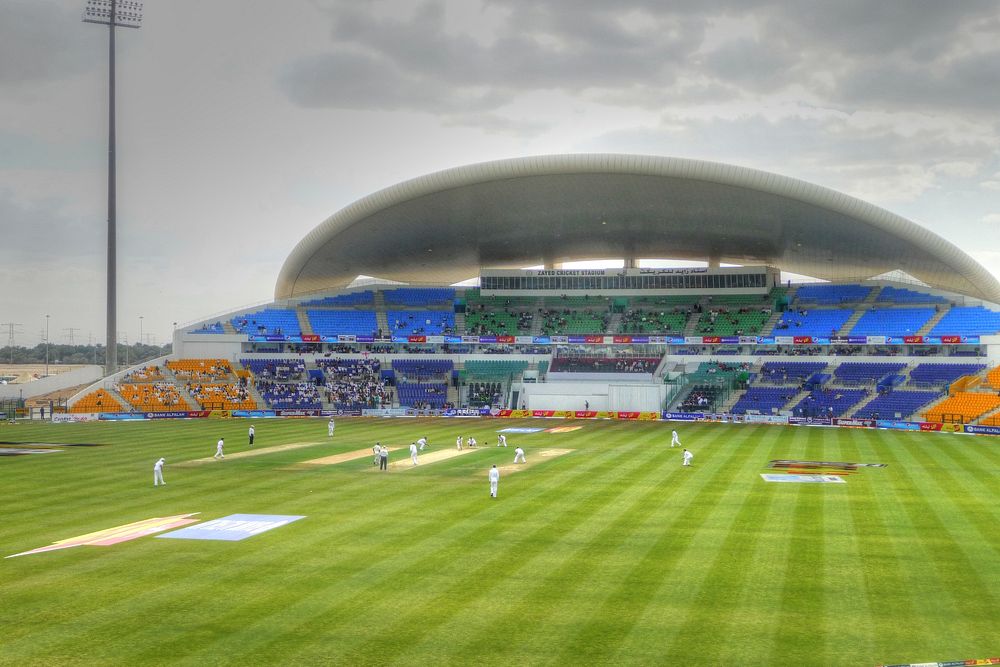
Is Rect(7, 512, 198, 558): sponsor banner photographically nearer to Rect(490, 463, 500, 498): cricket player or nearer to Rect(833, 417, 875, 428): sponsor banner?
Rect(490, 463, 500, 498): cricket player

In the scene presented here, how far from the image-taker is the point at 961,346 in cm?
6806

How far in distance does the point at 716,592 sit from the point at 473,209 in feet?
178

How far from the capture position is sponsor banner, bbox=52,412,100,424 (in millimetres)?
65750

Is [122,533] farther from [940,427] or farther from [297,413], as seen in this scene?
[940,427]

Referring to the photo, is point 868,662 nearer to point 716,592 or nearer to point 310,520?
point 716,592

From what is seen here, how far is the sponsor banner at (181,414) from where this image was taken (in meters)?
67.6

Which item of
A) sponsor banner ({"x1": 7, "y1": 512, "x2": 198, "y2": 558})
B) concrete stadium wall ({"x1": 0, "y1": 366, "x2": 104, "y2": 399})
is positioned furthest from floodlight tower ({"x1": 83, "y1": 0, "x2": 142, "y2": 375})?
sponsor banner ({"x1": 7, "y1": 512, "x2": 198, "y2": 558})

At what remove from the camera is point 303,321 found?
283 ft

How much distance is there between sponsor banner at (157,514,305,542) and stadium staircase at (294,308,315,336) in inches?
2396

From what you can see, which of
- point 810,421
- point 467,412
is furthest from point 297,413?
point 810,421

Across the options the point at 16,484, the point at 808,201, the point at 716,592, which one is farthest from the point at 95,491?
the point at 808,201

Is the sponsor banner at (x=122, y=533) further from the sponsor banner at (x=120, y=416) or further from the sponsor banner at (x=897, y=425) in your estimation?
the sponsor banner at (x=897, y=425)

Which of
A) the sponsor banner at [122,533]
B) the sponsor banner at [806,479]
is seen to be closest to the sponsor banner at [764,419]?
the sponsor banner at [806,479]

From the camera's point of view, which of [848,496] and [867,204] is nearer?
[848,496]
